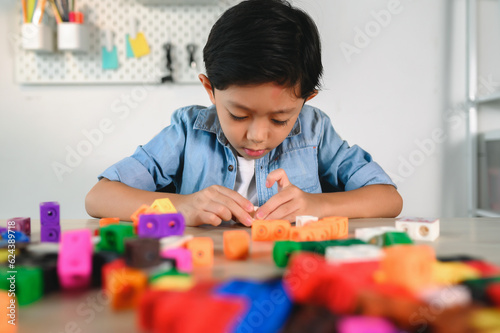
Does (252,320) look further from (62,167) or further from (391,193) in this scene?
(62,167)

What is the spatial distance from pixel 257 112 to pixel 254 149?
4.2 inches

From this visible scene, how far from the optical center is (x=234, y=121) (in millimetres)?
850

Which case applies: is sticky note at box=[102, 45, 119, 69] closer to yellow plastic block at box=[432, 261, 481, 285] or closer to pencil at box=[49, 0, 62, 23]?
pencil at box=[49, 0, 62, 23]

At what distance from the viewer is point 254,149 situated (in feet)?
2.92

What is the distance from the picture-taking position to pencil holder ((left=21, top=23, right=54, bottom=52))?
65.2 inches

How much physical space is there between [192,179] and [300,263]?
0.78m

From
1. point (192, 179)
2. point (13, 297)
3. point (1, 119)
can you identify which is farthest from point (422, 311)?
point (1, 119)

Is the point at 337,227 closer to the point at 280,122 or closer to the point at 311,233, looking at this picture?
the point at 311,233

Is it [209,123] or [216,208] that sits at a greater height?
[209,123]

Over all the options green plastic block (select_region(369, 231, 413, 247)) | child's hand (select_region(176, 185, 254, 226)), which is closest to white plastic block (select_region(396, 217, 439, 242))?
green plastic block (select_region(369, 231, 413, 247))

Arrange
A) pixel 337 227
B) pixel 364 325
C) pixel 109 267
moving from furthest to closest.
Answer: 1. pixel 337 227
2. pixel 109 267
3. pixel 364 325

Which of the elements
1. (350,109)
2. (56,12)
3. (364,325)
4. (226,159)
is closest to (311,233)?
(364,325)

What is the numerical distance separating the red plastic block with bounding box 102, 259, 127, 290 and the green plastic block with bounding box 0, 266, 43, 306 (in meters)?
0.05

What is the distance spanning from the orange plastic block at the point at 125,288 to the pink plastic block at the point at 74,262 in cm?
6
